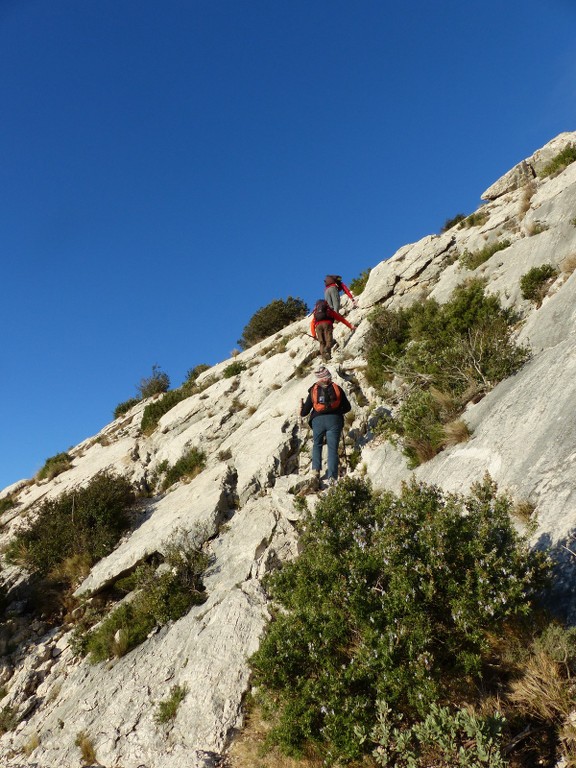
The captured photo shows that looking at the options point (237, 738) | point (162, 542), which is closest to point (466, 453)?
point (237, 738)

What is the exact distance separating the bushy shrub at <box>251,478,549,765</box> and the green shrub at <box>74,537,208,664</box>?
11.6 feet

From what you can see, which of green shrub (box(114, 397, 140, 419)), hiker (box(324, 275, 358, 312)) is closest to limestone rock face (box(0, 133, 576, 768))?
hiker (box(324, 275, 358, 312))

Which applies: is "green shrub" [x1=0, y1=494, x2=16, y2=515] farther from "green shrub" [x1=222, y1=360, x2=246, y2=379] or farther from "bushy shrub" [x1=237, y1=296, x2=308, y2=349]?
"bushy shrub" [x1=237, y1=296, x2=308, y2=349]

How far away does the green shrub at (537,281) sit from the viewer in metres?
11.5

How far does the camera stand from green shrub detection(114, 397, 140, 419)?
26.5 meters

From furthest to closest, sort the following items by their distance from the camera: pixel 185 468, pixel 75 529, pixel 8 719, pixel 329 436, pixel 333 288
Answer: pixel 333 288, pixel 185 468, pixel 75 529, pixel 329 436, pixel 8 719

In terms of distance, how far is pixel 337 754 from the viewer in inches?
152

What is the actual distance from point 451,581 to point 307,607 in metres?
1.61

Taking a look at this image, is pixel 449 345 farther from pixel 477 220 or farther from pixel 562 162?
pixel 562 162

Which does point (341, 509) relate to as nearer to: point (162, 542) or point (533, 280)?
point (162, 542)

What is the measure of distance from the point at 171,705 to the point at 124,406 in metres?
23.1

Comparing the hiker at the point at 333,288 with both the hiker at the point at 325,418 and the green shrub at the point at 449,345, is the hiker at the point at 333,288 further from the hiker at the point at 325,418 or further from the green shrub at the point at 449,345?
the hiker at the point at 325,418

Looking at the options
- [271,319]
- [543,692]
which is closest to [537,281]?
[543,692]

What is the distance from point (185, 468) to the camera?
44.1 feet
